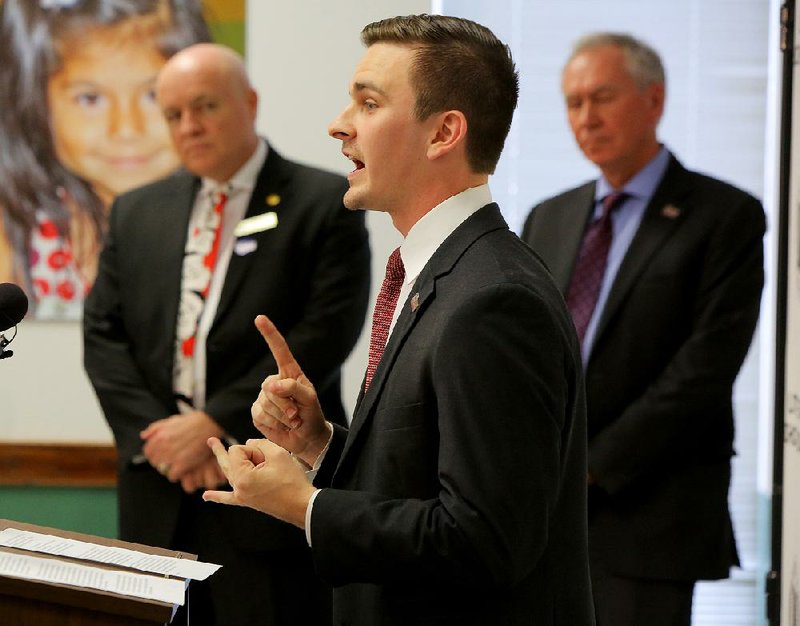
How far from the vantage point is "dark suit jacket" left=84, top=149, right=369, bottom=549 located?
3162 mm

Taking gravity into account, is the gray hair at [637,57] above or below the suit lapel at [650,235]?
above

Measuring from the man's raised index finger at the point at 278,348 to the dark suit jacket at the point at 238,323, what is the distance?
1.29 metres

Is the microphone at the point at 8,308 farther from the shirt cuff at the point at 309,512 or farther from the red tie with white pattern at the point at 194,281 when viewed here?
the red tie with white pattern at the point at 194,281

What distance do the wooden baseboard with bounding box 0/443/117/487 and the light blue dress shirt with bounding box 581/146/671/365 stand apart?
6.21 feet

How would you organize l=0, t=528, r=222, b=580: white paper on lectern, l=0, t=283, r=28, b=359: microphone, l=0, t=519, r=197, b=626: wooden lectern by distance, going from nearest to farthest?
l=0, t=519, r=197, b=626: wooden lectern
l=0, t=528, r=222, b=580: white paper on lectern
l=0, t=283, r=28, b=359: microphone

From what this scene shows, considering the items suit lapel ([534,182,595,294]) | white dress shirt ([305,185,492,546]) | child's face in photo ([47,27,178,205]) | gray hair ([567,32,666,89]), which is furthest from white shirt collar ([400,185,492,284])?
child's face in photo ([47,27,178,205])

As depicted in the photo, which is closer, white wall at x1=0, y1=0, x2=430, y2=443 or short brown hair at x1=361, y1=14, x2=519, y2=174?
short brown hair at x1=361, y1=14, x2=519, y2=174

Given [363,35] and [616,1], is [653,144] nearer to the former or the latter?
[616,1]

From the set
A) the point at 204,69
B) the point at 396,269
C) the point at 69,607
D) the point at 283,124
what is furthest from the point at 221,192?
the point at 69,607

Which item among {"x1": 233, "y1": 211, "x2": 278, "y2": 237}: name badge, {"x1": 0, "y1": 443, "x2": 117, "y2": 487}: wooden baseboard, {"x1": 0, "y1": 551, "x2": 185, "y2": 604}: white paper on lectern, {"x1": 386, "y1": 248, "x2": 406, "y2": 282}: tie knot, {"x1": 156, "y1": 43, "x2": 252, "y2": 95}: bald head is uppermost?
{"x1": 156, "y1": 43, "x2": 252, "y2": 95}: bald head

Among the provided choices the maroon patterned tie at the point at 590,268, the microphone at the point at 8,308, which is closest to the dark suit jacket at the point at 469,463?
the microphone at the point at 8,308

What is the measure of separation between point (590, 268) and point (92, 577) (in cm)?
202

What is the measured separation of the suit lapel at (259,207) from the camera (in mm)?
3242

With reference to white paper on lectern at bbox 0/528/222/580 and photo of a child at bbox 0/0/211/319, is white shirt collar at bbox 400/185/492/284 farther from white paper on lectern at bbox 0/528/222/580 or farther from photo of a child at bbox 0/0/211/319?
photo of a child at bbox 0/0/211/319
